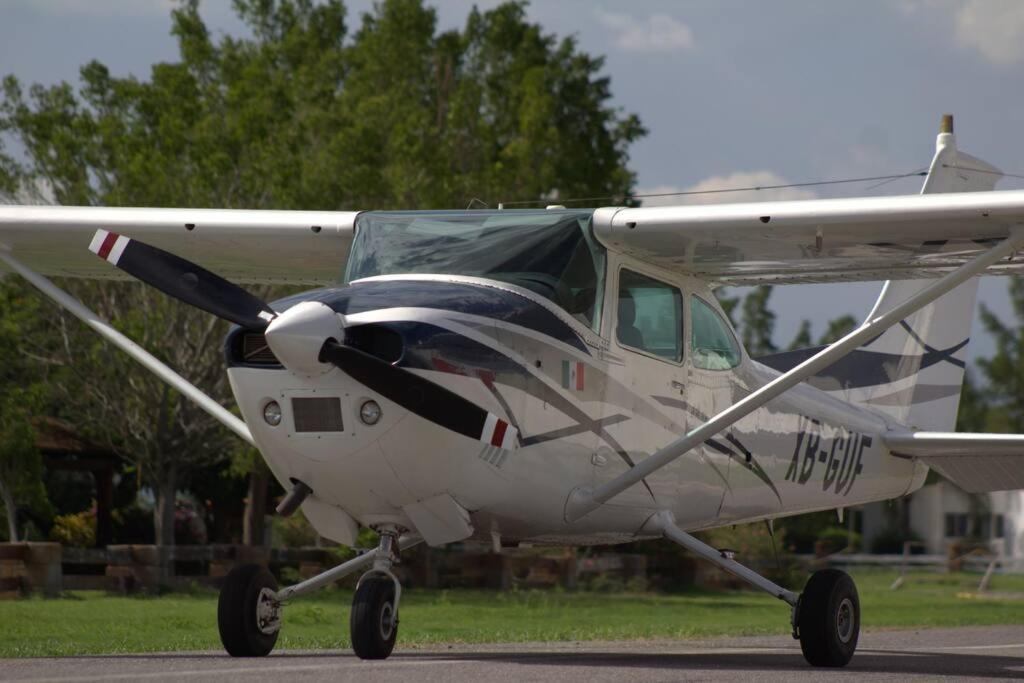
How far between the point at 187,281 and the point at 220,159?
17416mm

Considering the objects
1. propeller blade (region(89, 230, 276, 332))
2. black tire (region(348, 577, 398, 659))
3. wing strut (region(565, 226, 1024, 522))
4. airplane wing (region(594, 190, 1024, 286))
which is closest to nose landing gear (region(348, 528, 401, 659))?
black tire (region(348, 577, 398, 659))

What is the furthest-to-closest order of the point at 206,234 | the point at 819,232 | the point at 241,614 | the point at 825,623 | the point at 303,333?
the point at 206,234, the point at 825,623, the point at 819,232, the point at 241,614, the point at 303,333

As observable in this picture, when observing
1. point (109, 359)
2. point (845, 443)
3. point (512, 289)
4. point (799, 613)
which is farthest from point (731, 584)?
point (512, 289)

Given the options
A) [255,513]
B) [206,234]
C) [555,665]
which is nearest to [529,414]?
[555,665]

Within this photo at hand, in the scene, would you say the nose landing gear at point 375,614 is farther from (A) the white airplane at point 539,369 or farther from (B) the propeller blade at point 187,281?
(B) the propeller blade at point 187,281

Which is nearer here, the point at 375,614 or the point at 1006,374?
the point at 375,614

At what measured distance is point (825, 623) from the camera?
10805mm

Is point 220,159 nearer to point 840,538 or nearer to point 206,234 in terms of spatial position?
point 206,234

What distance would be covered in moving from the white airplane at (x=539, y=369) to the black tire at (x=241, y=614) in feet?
0.05

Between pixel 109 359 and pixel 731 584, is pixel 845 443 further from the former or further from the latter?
pixel 731 584

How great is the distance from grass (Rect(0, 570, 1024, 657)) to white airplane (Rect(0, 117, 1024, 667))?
2360 millimetres

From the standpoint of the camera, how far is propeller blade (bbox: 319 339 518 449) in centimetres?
→ 838

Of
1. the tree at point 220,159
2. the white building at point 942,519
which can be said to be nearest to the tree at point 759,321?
the white building at point 942,519

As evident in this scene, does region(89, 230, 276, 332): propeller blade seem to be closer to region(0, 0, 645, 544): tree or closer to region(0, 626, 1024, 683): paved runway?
region(0, 626, 1024, 683): paved runway
